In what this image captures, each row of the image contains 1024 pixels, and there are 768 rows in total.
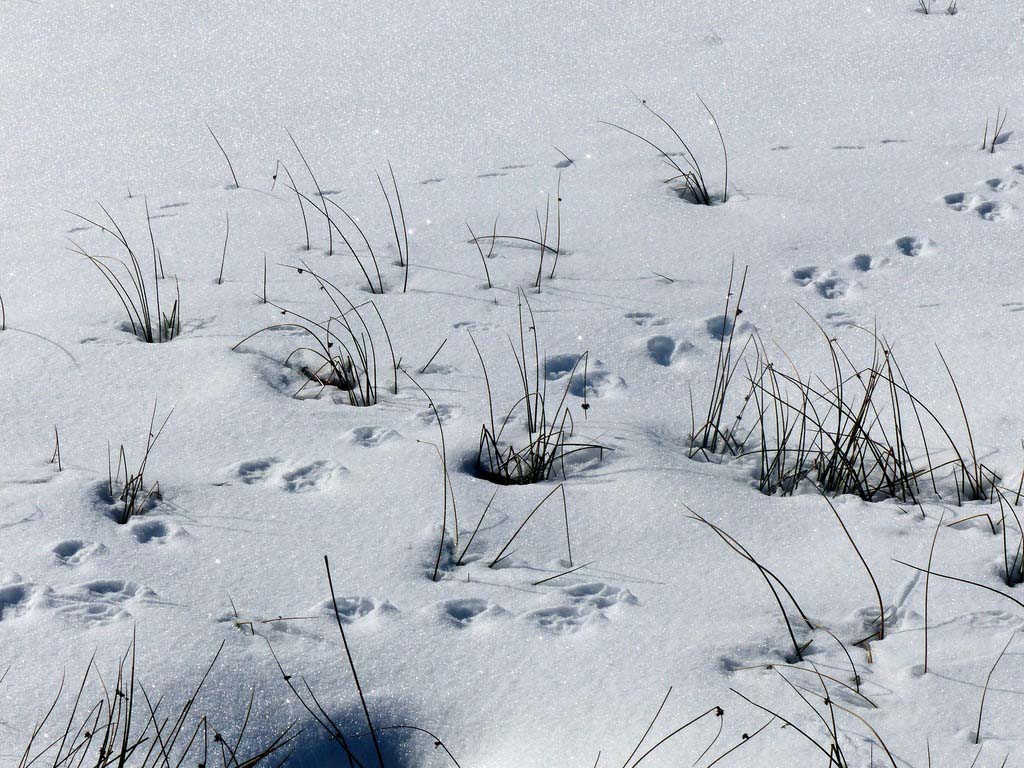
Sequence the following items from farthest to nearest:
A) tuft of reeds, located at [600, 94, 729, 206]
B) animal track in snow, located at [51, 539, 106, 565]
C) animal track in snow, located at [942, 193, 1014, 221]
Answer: tuft of reeds, located at [600, 94, 729, 206]
animal track in snow, located at [942, 193, 1014, 221]
animal track in snow, located at [51, 539, 106, 565]

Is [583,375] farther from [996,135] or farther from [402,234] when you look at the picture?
[996,135]

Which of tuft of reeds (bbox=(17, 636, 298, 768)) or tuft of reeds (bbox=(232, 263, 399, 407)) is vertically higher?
tuft of reeds (bbox=(232, 263, 399, 407))

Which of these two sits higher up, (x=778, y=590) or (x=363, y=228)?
(x=363, y=228)

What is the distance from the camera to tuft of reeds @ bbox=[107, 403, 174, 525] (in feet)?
6.14

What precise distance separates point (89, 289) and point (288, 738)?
181 centimetres

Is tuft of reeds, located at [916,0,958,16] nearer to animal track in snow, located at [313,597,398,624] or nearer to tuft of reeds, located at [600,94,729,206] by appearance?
tuft of reeds, located at [600,94,729,206]

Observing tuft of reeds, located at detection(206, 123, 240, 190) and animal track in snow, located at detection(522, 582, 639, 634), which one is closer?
animal track in snow, located at detection(522, 582, 639, 634)

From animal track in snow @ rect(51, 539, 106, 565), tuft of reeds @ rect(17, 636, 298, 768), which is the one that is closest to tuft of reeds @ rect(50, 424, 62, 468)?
animal track in snow @ rect(51, 539, 106, 565)

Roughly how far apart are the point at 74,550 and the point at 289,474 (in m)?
0.45

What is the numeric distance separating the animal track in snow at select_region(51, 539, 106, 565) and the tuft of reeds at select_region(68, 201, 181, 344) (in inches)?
32.9

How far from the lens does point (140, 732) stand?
1392mm

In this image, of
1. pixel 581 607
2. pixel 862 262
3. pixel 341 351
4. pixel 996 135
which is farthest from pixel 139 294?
pixel 996 135

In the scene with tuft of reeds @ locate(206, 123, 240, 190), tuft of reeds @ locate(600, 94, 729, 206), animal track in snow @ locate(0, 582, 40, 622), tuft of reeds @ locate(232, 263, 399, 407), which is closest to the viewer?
animal track in snow @ locate(0, 582, 40, 622)

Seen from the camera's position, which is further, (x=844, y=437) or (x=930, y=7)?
(x=930, y=7)
